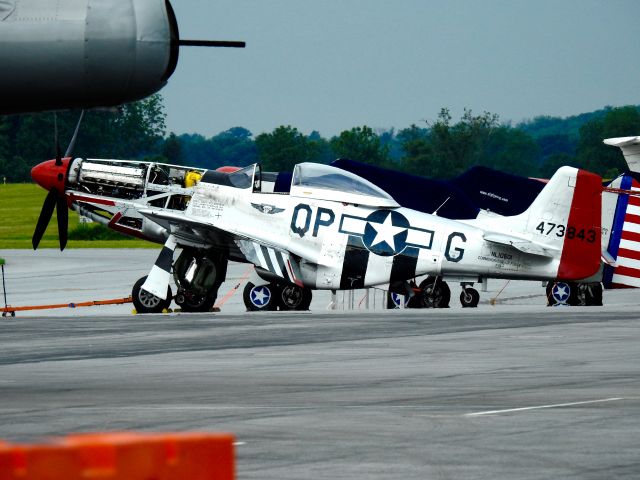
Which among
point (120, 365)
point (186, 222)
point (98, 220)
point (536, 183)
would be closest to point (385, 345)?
point (120, 365)

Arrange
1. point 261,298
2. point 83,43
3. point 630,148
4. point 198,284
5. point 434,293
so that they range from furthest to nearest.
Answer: point 630,148
point 434,293
point 261,298
point 198,284
point 83,43

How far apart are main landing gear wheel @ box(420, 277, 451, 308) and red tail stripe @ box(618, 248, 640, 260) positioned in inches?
156

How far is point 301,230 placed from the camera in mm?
26375

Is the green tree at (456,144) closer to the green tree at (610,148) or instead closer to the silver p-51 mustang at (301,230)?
the green tree at (610,148)

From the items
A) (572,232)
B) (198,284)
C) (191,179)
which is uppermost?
(191,179)

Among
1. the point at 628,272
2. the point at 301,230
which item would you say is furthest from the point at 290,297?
the point at 628,272

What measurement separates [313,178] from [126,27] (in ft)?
46.6

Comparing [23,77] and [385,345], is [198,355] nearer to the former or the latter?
[385,345]

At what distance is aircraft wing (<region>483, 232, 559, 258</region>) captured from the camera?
2626 centimetres

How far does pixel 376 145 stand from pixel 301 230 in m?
50.4

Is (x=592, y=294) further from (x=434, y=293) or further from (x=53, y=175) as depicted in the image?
(x=53, y=175)

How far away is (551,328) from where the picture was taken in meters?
20.7

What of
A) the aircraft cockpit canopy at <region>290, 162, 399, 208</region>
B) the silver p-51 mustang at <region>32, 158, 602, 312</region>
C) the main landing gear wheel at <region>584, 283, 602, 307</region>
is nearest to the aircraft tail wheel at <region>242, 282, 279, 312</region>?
the silver p-51 mustang at <region>32, 158, 602, 312</region>

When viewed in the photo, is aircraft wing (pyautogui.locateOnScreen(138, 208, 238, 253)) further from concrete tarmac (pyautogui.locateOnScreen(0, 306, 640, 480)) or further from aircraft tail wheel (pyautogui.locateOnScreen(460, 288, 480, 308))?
aircraft tail wheel (pyautogui.locateOnScreen(460, 288, 480, 308))
